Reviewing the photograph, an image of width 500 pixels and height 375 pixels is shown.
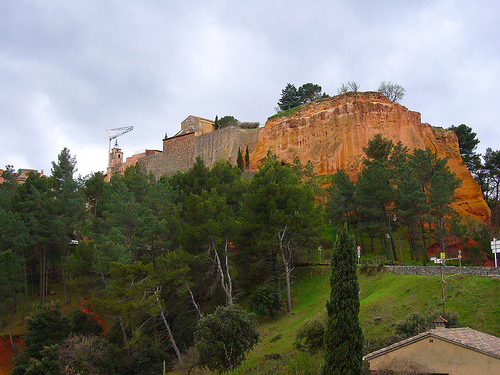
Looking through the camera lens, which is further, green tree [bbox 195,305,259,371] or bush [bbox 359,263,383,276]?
bush [bbox 359,263,383,276]

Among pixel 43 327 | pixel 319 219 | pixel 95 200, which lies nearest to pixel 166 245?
pixel 43 327

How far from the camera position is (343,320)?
50.8 feet

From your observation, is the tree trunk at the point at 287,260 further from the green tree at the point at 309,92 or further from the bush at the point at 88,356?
the green tree at the point at 309,92

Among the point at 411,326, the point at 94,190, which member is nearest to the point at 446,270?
the point at 411,326

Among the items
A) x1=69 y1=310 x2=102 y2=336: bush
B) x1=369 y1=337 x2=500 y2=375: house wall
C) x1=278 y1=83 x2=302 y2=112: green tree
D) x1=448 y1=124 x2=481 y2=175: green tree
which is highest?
x1=278 y1=83 x2=302 y2=112: green tree

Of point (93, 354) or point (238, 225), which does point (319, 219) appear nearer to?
point (238, 225)

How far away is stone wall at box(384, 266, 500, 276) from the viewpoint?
76.4ft

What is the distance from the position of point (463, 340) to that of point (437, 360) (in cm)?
123

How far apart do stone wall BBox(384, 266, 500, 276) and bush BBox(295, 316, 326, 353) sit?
30.6ft

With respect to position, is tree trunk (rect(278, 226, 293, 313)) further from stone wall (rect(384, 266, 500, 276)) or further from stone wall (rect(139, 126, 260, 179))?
stone wall (rect(139, 126, 260, 179))

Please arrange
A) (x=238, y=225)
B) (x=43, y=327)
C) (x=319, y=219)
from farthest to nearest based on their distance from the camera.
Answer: (x=319, y=219), (x=238, y=225), (x=43, y=327)

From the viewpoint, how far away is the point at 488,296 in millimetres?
20859

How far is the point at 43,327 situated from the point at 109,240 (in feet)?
20.8

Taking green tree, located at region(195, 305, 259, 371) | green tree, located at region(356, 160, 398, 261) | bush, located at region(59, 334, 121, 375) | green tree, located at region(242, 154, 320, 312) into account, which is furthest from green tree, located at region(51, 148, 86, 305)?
green tree, located at region(356, 160, 398, 261)
